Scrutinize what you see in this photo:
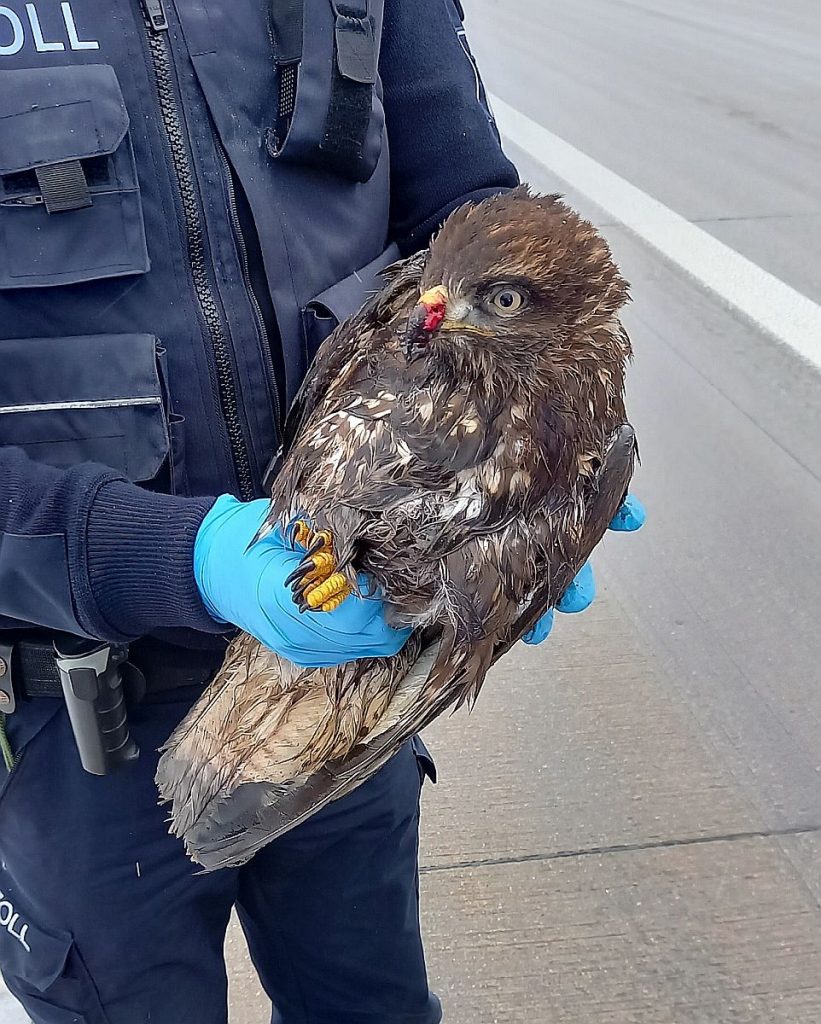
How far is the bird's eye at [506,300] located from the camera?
4.74ft

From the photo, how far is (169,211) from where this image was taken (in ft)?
4.75

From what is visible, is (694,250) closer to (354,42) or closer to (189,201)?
(354,42)

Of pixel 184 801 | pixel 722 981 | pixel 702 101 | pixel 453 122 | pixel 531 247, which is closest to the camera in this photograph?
pixel 531 247

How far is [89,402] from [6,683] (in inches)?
18.0

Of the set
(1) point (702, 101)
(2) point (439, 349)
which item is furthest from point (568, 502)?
(1) point (702, 101)

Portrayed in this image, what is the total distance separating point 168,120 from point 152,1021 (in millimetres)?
1448

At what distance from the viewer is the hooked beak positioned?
4.62ft

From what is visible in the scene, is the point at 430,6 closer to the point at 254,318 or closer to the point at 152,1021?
the point at 254,318

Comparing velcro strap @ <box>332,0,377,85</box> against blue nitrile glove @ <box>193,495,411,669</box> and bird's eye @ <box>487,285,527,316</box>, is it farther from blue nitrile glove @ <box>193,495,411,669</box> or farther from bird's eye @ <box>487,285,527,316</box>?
blue nitrile glove @ <box>193,495,411,669</box>

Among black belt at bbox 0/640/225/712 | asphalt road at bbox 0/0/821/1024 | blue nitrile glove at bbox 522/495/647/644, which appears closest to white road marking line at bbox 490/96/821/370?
asphalt road at bbox 0/0/821/1024

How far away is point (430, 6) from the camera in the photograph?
167cm

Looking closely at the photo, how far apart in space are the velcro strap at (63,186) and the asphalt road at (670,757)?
6.62ft

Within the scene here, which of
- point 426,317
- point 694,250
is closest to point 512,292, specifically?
point 426,317

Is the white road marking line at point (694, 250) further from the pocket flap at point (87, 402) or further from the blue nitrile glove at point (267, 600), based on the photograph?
the pocket flap at point (87, 402)
